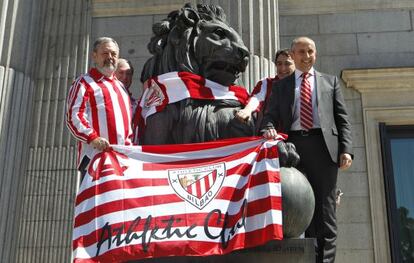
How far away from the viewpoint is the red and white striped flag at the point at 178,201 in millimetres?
3607

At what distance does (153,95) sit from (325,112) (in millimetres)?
1345

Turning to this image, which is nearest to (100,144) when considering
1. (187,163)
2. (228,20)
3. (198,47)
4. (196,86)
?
(187,163)

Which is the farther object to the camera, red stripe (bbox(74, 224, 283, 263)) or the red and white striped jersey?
the red and white striped jersey

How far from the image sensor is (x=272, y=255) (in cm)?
360

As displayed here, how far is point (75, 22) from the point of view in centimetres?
1038

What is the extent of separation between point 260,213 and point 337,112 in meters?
1.03

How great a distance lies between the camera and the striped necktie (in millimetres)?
4098

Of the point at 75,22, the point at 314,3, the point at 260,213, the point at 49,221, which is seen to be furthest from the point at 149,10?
the point at 260,213

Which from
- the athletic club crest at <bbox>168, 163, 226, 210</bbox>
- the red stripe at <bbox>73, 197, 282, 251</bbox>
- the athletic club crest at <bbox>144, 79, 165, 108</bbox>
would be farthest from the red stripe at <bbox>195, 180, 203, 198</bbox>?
the athletic club crest at <bbox>144, 79, 165, 108</bbox>

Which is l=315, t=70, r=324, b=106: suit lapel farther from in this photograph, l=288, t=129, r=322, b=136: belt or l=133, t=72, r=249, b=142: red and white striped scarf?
l=133, t=72, r=249, b=142: red and white striped scarf

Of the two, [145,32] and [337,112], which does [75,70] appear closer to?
[145,32]

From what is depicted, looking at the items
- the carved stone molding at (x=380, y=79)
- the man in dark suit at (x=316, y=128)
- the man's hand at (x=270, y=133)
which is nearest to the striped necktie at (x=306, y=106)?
the man in dark suit at (x=316, y=128)

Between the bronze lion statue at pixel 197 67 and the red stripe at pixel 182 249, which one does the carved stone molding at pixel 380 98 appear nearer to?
the bronze lion statue at pixel 197 67

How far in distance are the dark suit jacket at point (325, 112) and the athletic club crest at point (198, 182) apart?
50 cm
